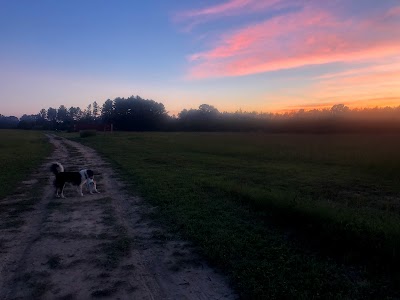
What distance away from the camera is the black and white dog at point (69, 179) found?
1182 centimetres

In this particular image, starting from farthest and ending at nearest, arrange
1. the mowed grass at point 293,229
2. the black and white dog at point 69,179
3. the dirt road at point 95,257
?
the black and white dog at point 69,179 < the mowed grass at point 293,229 < the dirt road at point 95,257

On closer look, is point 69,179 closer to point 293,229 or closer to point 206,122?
point 293,229

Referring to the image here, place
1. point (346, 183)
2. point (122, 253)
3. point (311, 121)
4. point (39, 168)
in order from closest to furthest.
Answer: point (122, 253), point (346, 183), point (39, 168), point (311, 121)

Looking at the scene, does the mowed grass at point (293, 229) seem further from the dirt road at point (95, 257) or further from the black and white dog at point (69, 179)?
the black and white dog at point (69, 179)

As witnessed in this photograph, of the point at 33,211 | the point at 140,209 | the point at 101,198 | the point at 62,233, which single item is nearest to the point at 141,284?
the point at 62,233

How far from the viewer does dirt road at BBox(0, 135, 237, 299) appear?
5.31 m

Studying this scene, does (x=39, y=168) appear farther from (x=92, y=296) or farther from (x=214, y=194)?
(x=92, y=296)

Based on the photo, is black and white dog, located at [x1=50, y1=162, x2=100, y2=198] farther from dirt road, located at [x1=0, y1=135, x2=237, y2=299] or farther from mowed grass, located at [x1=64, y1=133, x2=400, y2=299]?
mowed grass, located at [x1=64, y1=133, x2=400, y2=299]

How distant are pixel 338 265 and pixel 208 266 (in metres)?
2.43

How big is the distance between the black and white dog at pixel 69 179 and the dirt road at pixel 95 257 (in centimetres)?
124

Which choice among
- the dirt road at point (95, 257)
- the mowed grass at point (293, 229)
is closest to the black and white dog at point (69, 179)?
the dirt road at point (95, 257)

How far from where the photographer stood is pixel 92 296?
5113 mm

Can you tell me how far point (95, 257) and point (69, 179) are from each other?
251 inches

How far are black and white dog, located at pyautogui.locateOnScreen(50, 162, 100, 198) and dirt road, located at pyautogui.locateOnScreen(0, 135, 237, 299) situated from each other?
124 cm
